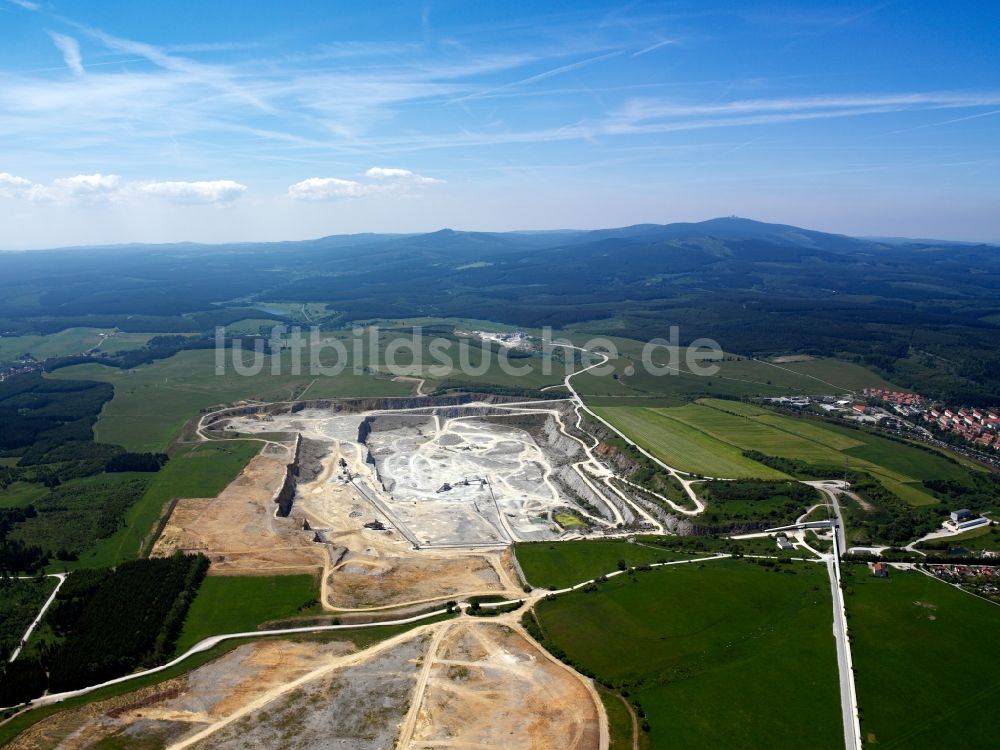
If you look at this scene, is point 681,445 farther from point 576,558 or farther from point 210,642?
point 210,642

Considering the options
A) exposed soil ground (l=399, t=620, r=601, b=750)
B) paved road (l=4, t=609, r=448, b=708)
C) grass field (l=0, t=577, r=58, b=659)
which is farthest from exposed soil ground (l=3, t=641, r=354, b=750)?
grass field (l=0, t=577, r=58, b=659)

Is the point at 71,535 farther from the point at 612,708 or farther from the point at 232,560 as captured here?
the point at 612,708

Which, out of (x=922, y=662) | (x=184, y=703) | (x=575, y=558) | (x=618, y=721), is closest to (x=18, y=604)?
(x=184, y=703)

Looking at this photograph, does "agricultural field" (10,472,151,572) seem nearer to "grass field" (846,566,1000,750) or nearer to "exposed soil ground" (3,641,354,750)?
"exposed soil ground" (3,641,354,750)

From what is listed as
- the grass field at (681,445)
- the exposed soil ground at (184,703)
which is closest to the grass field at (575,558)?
the exposed soil ground at (184,703)

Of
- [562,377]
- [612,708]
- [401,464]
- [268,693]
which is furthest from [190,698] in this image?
[562,377]
